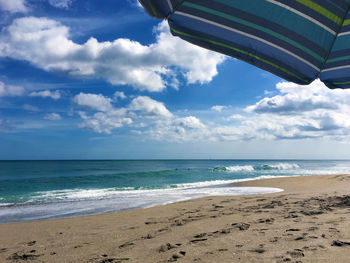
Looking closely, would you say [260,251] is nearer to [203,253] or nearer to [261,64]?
[203,253]

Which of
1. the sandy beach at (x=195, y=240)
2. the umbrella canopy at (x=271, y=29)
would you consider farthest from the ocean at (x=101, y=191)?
the umbrella canopy at (x=271, y=29)

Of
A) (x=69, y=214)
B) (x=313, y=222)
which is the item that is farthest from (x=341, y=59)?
(x=69, y=214)

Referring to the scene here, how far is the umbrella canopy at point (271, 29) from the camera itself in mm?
2051

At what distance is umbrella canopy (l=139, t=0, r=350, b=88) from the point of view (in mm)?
2051

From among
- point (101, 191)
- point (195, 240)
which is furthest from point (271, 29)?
point (101, 191)

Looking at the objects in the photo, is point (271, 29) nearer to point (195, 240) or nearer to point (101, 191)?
point (195, 240)

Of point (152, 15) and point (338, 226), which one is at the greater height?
point (152, 15)

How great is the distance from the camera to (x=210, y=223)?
5.21m

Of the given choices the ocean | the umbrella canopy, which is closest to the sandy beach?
the umbrella canopy

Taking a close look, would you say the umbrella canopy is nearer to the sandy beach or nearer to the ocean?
the sandy beach

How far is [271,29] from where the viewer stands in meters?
2.21

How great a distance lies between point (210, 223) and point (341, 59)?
13.0ft

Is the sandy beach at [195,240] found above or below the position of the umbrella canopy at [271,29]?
below

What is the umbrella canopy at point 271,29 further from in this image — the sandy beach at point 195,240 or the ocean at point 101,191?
the ocean at point 101,191
